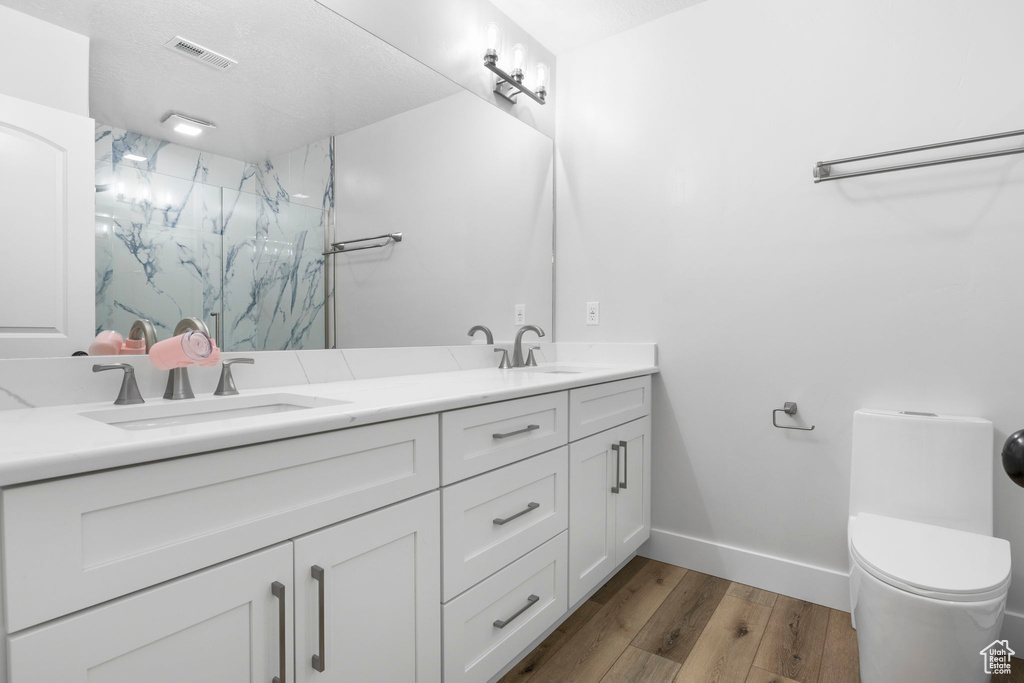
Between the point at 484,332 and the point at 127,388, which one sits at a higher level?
the point at 484,332

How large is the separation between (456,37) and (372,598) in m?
1.94

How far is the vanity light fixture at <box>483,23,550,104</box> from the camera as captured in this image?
2104mm

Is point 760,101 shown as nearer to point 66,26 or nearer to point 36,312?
point 66,26

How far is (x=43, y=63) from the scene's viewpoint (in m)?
1.04

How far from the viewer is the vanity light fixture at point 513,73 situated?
6.90 ft

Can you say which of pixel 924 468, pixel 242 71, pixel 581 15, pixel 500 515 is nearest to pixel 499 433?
pixel 500 515

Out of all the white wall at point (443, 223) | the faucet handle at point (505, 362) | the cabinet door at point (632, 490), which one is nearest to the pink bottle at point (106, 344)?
the white wall at point (443, 223)

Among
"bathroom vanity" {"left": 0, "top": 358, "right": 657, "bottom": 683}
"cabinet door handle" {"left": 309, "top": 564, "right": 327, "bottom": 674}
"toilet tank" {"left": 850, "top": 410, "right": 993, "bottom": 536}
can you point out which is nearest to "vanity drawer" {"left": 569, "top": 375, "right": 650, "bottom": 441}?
"bathroom vanity" {"left": 0, "top": 358, "right": 657, "bottom": 683}

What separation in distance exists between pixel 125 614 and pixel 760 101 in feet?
7.55

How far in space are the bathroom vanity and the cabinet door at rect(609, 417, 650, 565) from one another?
0.32 meters

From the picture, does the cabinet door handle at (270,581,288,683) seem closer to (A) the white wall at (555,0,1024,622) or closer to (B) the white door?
(B) the white door

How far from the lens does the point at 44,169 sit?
102cm

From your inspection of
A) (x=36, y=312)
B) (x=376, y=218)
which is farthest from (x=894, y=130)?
(x=36, y=312)

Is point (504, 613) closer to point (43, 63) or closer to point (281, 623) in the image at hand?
point (281, 623)
